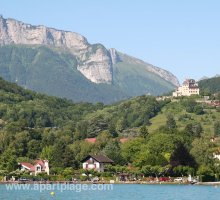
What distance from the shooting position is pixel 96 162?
138 metres

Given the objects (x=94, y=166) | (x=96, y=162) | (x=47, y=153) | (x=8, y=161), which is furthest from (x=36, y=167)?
(x=96, y=162)

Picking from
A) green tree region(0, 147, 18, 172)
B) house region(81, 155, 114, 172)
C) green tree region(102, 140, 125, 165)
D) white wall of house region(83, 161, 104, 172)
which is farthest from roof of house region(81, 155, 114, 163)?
green tree region(0, 147, 18, 172)

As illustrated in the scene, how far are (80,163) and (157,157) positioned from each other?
17.5m

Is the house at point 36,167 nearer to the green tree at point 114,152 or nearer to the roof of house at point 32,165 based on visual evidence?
the roof of house at point 32,165

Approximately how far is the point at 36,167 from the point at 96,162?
11.6 metres

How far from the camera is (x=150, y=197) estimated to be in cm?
8056

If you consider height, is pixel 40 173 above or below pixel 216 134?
below

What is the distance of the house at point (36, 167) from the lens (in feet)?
439

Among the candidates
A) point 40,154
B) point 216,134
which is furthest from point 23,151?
point 216,134

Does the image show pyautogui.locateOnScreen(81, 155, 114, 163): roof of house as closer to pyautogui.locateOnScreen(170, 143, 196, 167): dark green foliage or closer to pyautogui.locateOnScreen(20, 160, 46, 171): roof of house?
pyautogui.locateOnScreen(20, 160, 46, 171): roof of house

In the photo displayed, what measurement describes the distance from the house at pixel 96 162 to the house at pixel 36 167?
816cm

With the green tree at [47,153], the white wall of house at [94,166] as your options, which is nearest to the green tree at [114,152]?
the white wall of house at [94,166]

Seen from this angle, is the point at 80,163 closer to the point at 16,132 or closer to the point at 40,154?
the point at 40,154

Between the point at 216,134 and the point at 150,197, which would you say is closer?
the point at 150,197
